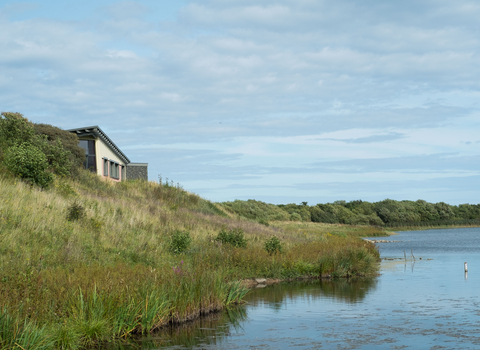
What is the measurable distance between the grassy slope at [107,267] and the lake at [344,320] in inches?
37.4

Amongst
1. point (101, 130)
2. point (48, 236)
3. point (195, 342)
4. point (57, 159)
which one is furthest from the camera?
point (101, 130)

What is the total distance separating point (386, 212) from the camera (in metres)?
134

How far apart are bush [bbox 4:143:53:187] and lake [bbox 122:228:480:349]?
15.5 m

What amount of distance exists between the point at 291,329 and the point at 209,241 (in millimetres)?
14737

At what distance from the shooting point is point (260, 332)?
14.0m

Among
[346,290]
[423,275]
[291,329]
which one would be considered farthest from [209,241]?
[291,329]

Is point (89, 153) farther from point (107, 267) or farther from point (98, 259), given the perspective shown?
point (107, 267)

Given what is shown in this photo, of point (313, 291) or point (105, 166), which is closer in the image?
point (313, 291)

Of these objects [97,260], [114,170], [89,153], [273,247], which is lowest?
[273,247]

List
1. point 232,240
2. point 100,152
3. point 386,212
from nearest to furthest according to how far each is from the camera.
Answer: point 232,240 < point 100,152 < point 386,212

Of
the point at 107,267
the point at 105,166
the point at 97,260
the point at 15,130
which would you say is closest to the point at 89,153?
the point at 105,166

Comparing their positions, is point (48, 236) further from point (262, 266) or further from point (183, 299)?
point (262, 266)

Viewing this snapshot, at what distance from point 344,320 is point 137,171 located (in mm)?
52749

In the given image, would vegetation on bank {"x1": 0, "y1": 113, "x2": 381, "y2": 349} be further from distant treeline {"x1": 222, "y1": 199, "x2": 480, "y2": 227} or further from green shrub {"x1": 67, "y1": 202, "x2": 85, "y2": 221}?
distant treeline {"x1": 222, "y1": 199, "x2": 480, "y2": 227}
